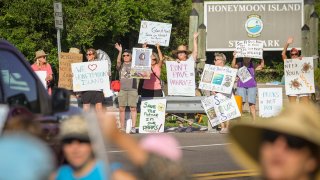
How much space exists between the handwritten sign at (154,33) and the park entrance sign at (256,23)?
6.60m

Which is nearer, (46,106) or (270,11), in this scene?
(46,106)

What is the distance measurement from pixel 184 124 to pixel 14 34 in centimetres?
1307

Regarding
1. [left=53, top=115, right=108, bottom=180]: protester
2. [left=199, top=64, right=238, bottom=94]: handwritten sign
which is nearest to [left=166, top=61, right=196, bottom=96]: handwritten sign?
[left=199, top=64, right=238, bottom=94]: handwritten sign

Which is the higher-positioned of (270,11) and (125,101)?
(270,11)

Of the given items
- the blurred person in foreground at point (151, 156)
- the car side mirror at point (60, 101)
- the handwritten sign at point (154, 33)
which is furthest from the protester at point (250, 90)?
the blurred person in foreground at point (151, 156)

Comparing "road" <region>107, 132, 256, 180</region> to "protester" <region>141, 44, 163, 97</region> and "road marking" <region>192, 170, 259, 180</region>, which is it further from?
"protester" <region>141, 44, 163, 97</region>

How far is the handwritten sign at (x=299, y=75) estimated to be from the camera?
1995cm

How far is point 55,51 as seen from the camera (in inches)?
1291

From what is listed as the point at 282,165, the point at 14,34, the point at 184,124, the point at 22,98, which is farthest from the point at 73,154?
the point at 14,34

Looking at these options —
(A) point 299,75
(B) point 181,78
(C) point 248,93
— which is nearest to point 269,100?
(A) point 299,75

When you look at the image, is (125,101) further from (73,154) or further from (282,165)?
(282,165)

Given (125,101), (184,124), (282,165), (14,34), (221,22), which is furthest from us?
(14,34)

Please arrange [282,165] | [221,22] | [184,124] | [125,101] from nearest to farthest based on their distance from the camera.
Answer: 1. [282,165]
2. [125,101]
3. [184,124]
4. [221,22]

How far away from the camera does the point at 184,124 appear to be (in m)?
19.3
